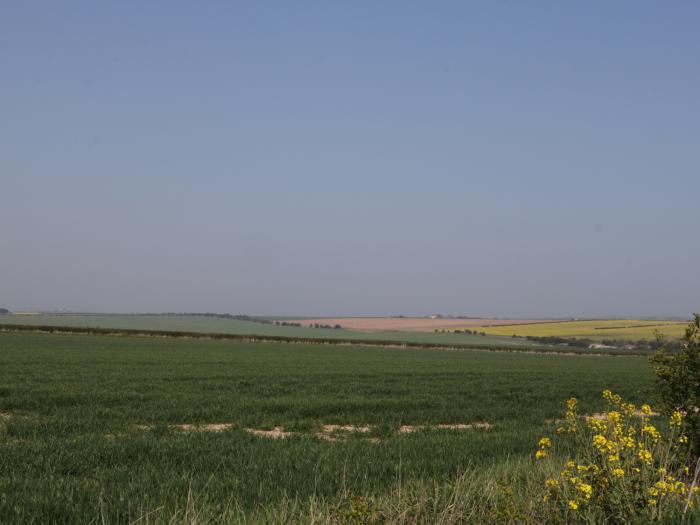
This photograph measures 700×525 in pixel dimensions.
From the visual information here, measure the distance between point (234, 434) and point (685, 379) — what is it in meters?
9.38

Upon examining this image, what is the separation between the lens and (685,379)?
9188 mm

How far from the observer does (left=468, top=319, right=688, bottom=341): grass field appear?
375 ft

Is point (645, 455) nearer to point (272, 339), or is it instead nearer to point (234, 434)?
point (234, 434)

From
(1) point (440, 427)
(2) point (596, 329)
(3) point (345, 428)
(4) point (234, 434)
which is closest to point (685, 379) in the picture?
(1) point (440, 427)

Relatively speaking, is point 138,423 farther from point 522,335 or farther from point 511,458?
point 522,335

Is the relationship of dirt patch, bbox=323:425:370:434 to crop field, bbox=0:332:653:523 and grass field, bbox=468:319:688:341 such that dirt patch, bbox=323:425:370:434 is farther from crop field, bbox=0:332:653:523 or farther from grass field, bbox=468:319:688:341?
grass field, bbox=468:319:688:341

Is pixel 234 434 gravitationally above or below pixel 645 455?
below

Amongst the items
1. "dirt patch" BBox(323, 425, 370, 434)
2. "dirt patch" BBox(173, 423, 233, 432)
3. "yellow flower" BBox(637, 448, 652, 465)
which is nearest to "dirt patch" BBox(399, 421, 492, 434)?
"dirt patch" BBox(323, 425, 370, 434)

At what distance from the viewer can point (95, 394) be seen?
20609 millimetres

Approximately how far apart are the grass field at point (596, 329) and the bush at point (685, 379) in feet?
351

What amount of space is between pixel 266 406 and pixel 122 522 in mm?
12969

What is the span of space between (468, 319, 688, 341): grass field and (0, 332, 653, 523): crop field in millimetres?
90910

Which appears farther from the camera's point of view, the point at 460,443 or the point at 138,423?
the point at 138,423

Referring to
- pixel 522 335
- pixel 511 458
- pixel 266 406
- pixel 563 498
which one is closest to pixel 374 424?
pixel 266 406
